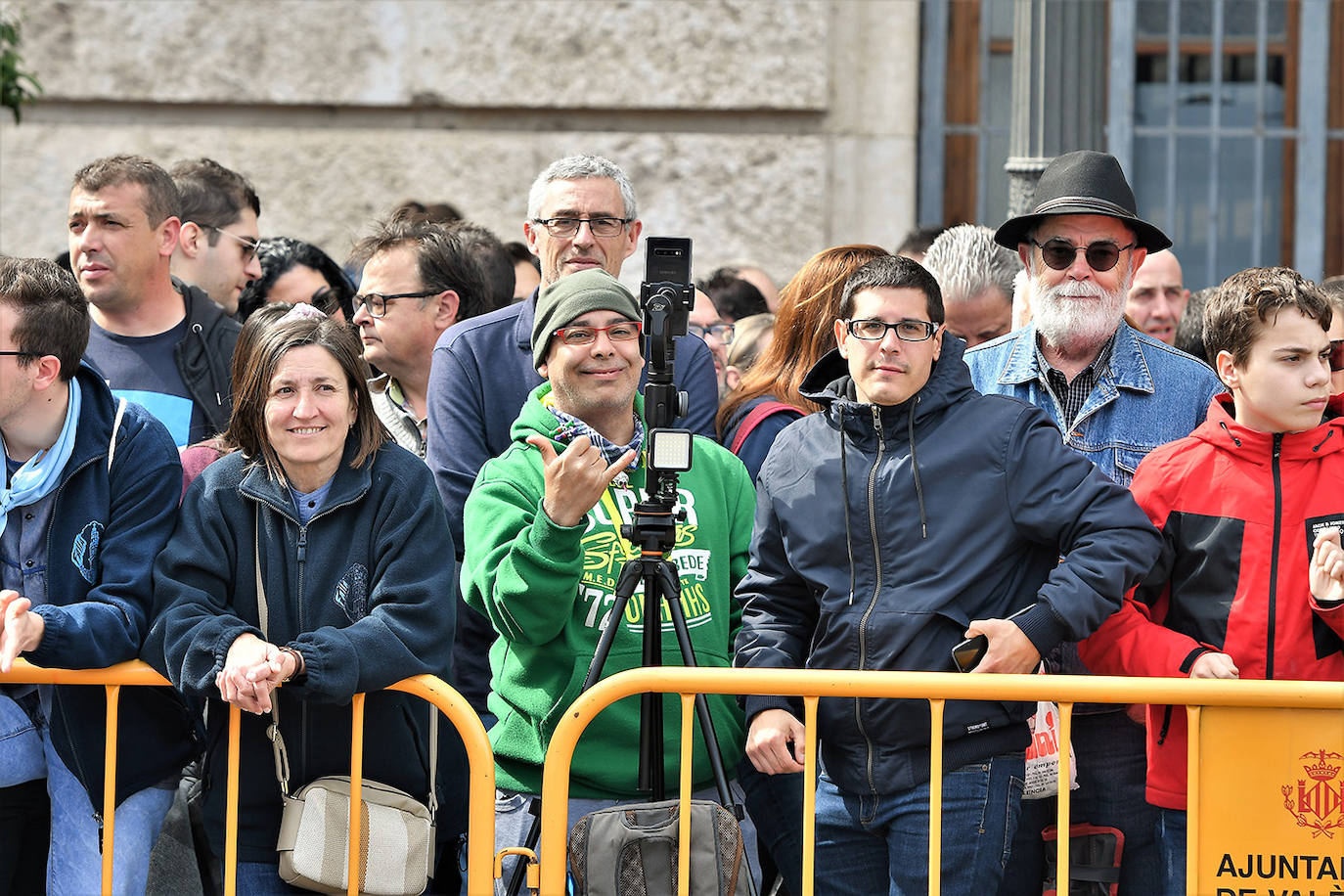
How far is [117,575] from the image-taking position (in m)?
3.36

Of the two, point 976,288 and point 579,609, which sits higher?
point 976,288

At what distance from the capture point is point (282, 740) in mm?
3354

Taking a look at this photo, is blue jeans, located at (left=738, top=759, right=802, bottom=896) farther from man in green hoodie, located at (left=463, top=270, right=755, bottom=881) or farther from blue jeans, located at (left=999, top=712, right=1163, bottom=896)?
blue jeans, located at (left=999, top=712, right=1163, bottom=896)

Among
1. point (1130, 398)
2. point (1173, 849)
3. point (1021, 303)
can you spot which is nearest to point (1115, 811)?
point (1173, 849)

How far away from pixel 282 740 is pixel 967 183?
4.80m

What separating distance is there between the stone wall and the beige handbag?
3.95 metres

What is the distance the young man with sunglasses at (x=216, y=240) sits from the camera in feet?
17.6

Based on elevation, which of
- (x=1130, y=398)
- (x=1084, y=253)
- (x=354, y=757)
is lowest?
(x=354, y=757)

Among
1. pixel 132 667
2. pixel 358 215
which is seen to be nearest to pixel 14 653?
pixel 132 667

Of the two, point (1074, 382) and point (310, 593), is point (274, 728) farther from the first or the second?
point (1074, 382)

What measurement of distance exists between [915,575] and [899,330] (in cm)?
52

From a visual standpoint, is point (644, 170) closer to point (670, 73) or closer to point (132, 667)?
point (670, 73)

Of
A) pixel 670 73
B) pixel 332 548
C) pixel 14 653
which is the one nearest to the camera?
pixel 14 653

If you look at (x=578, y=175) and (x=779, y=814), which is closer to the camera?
(x=779, y=814)
